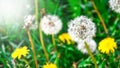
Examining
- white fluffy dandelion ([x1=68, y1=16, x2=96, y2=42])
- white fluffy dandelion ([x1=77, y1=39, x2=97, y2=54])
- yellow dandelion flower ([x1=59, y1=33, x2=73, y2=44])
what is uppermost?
white fluffy dandelion ([x1=68, y1=16, x2=96, y2=42])

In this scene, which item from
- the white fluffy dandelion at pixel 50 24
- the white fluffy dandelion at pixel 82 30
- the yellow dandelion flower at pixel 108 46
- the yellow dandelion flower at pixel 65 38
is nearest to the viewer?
the white fluffy dandelion at pixel 82 30

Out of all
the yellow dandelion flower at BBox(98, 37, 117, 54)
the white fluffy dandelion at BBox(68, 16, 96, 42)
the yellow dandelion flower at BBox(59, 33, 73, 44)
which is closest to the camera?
the white fluffy dandelion at BBox(68, 16, 96, 42)

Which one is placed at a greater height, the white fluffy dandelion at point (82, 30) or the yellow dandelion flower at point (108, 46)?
the white fluffy dandelion at point (82, 30)

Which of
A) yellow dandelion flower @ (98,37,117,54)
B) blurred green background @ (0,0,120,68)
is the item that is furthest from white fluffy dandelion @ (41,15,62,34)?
yellow dandelion flower @ (98,37,117,54)

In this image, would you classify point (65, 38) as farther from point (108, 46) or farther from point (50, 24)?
point (108, 46)

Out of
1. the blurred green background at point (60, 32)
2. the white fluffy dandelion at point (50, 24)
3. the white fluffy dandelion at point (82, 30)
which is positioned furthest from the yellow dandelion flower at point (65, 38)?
the white fluffy dandelion at point (82, 30)

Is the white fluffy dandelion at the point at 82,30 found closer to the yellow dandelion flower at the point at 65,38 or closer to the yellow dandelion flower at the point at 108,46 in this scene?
the yellow dandelion flower at the point at 108,46

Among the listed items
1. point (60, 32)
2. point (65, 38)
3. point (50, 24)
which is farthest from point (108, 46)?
point (60, 32)

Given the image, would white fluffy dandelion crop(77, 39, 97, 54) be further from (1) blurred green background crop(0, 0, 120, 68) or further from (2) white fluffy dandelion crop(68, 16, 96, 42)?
(2) white fluffy dandelion crop(68, 16, 96, 42)

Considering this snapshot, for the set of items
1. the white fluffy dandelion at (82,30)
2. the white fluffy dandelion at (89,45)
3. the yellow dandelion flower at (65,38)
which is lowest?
the white fluffy dandelion at (89,45)

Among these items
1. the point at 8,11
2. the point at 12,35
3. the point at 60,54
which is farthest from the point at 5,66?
the point at 8,11

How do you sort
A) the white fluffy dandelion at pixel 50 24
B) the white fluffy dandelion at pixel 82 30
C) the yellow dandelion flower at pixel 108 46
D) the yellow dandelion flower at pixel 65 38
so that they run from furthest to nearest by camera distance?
1. the yellow dandelion flower at pixel 65 38
2. the white fluffy dandelion at pixel 50 24
3. the yellow dandelion flower at pixel 108 46
4. the white fluffy dandelion at pixel 82 30
